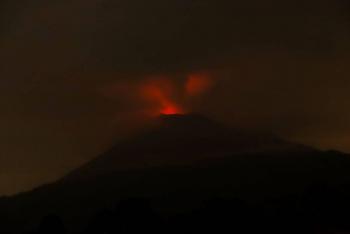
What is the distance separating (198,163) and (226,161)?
8.60 feet

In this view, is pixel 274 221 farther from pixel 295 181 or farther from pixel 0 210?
pixel 0 210

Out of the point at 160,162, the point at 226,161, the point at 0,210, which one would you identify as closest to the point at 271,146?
the point at 226,161

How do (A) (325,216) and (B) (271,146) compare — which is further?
(B) (271,146)

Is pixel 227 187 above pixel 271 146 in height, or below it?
below

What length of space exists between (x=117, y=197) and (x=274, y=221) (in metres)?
27.1

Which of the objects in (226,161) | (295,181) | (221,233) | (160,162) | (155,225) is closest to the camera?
(221,233)

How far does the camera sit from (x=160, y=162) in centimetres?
5962

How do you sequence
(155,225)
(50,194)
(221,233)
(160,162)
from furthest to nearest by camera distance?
(160,162)
(50,194)
(155,225)
(221,233)

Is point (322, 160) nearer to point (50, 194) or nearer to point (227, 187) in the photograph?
point (227, 187)

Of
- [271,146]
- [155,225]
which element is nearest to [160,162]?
[271,146]

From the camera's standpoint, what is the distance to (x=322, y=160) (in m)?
52.8

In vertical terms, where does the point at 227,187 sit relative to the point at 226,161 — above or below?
below

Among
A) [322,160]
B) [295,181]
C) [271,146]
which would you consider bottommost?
[295,181]

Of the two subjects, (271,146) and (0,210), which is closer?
(0,210)
